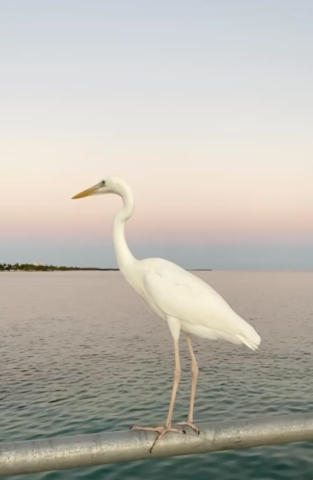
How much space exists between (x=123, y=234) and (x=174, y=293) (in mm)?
774

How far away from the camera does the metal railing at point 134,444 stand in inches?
103

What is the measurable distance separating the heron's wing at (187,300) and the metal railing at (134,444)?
72.9 inches

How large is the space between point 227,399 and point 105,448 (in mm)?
16561

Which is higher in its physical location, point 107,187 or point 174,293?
point 107,187

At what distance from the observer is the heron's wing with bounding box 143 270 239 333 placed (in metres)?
4.85

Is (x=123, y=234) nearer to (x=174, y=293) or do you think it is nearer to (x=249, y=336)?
(x=174, y=293)

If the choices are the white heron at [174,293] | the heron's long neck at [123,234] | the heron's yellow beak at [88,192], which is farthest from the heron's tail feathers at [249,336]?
the heron's yellow beak at [88,192]

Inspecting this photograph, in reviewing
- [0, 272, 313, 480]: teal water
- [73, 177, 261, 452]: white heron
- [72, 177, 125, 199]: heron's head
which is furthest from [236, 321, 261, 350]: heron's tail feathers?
[0, 272, 313, 480]: teal water

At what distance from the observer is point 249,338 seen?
4.82m

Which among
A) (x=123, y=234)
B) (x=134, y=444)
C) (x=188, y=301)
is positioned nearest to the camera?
(x=134, y=444)

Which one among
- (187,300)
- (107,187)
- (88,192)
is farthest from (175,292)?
(88,192)

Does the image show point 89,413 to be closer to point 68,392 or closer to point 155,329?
point 68,392

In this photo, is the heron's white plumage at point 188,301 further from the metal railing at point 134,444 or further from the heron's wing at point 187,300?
the metal railing at point 134,444

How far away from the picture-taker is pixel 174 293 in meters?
4.85
